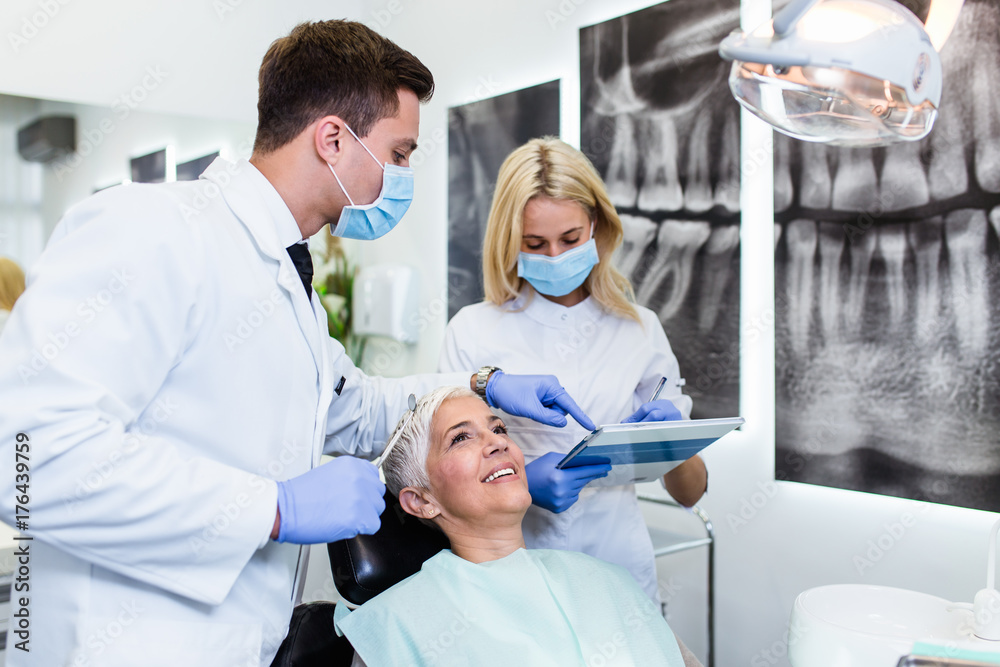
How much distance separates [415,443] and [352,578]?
316 mm

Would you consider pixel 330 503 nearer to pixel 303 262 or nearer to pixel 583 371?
pixel 303 262

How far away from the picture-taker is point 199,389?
1.11 meters

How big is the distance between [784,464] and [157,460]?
183 cm

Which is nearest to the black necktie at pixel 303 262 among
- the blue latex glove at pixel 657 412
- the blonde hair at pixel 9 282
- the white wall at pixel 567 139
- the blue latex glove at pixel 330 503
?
the blue latex glove at pixel 330 503

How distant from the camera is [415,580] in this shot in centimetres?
152

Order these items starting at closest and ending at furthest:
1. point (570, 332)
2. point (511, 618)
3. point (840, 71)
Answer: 1. point (840, 71)
2. point (511, 618)
3. point (570, 332)

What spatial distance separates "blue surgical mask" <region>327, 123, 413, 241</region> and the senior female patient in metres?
0.44

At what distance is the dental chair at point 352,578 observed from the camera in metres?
1.44

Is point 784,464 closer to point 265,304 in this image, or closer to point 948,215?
point 948,215

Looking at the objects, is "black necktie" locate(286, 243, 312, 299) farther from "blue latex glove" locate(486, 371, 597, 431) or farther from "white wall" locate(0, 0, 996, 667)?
"white wall" locate(0, 0, 996, 667)

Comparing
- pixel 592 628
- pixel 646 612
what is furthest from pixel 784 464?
pixel 592 628

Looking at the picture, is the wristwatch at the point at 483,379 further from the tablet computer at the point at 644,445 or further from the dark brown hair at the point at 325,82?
the dark brown hair at the point at 325,82

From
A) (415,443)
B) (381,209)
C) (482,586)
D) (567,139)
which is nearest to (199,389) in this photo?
(381,209)

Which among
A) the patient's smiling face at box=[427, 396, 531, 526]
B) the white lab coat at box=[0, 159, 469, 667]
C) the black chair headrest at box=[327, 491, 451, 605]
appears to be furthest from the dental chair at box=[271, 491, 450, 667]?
the white lab coat at box=[0, 159, 469, 667]
